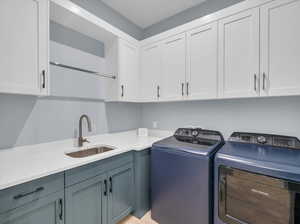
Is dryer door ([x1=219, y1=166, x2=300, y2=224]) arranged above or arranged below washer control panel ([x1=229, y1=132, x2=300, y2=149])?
below

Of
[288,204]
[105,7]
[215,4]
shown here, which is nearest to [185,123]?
[288,204]

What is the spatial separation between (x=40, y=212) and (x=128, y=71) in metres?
1.82

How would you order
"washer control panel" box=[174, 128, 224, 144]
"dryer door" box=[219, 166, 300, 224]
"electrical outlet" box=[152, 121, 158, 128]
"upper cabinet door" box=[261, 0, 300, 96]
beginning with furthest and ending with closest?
"electrical outlet" box=[152, 121, 158, 128]
"washer control panel" box=[174, 128, 224, 144]
"upper cabinet door" box=[261, 0, 300, 96]
"dryer door" box=[219, 166, 300, 224]

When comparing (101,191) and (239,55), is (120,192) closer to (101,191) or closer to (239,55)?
(101,191)

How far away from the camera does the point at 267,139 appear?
1.57 metres

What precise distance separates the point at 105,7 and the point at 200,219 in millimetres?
2920

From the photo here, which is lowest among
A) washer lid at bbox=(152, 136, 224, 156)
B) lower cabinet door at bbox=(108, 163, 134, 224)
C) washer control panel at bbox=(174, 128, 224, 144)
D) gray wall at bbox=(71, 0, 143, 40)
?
lower cabinet door at bbox=(108, 163, 134, 224)

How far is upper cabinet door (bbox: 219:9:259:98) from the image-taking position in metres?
1.48

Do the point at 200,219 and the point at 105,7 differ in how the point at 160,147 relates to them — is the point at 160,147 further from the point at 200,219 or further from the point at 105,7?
the point at 105,7

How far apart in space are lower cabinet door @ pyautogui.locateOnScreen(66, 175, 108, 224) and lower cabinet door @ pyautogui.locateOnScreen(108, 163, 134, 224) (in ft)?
0.25

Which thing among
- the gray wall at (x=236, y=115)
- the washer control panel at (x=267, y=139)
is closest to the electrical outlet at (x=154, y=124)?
the gray wall at (x=236, y=115)

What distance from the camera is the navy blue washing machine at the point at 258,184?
39.3 inches

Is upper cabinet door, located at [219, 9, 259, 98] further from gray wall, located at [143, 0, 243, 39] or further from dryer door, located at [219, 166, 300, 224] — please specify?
dryer door, located at [219, 166, 300, 224]

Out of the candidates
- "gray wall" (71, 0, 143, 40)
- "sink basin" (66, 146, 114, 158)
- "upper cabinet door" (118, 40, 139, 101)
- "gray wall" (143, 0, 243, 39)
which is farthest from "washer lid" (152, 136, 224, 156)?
"gray wall" (71, 0, 143, 40)
